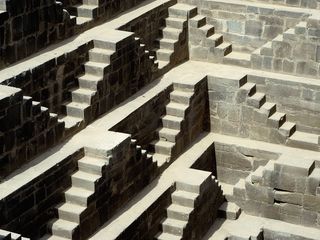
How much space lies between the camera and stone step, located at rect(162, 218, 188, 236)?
14992 millimetres

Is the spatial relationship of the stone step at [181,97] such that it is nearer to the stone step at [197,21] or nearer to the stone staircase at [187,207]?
the stone staircase at [187,207]

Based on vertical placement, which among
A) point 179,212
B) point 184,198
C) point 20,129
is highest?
point 20,129

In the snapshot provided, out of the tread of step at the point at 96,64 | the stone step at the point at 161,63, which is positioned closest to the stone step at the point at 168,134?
the stone step at the point at 161,63

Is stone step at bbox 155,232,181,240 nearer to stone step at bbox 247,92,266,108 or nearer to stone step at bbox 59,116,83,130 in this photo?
stone step at bbox 59,116,83,130

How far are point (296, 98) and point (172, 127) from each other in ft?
8.36

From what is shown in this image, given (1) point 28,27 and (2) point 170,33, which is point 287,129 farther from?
(1) point 28,27

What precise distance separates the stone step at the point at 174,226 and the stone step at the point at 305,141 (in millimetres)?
3338

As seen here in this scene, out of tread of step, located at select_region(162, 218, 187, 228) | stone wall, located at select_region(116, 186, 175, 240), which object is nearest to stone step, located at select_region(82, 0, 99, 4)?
stone wall, located at select_region(116, 186, 175, 240)

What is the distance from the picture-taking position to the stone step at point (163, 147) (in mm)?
16609

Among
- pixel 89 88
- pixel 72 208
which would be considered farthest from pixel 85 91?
pixel 72 208

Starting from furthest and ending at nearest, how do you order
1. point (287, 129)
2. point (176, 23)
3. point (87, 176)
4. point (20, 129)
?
point (176, 23) < point (287, 129) < point (87, 176) < point (20, 129)

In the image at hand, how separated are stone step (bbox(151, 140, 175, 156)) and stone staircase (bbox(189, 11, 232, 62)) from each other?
9.87 feet

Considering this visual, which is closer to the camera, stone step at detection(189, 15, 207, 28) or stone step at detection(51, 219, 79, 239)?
stone step at detection(51, 219, 79, 239)

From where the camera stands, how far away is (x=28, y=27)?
15.1 metres
